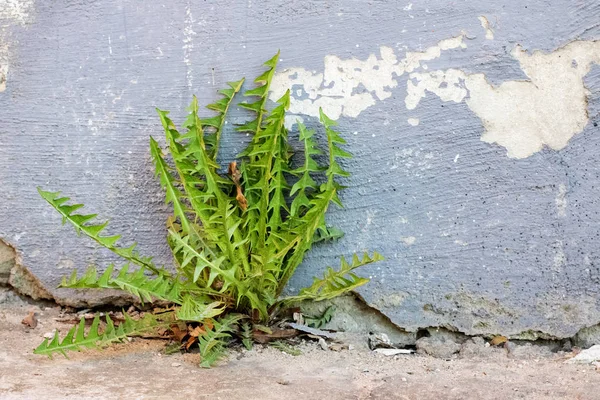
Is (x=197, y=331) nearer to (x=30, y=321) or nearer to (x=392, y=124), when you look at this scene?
(x=30, y=321)

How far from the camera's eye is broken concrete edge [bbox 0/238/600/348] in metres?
2.08

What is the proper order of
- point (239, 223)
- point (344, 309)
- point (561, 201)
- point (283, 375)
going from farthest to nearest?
point (344, 309), point (561, 201), point (239, 223), point (283, 375)

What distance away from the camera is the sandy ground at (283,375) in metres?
1.68

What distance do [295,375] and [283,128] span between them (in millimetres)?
690

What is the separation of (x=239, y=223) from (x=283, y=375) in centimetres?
42

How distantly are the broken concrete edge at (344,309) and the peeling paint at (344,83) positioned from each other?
57cm

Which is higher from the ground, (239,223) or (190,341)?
(239,223)

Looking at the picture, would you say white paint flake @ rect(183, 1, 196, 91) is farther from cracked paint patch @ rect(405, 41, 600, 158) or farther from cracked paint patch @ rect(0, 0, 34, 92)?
cracked paint patch @ rect(405, 41, 600, 158)

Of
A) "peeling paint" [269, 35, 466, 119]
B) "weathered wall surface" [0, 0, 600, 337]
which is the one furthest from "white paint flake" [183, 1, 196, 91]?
"peeling paint" [269, 35, 466, 119]

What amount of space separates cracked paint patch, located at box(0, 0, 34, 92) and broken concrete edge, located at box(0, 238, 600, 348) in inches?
21.0

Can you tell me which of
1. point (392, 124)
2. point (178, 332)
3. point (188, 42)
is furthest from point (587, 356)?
point (188, 42)

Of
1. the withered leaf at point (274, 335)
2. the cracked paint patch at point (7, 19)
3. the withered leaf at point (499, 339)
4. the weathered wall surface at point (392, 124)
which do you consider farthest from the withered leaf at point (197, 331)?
the cracked paint patch at point (7, 19)

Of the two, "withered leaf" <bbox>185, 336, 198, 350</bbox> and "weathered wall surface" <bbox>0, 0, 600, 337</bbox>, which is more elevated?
"weathered wall surface" <bbox>0, 0, 600, 337</bbox>

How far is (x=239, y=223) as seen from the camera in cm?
194
